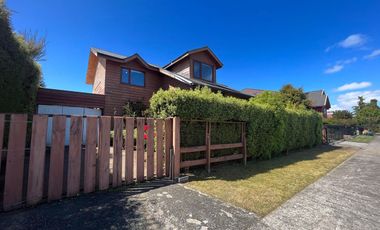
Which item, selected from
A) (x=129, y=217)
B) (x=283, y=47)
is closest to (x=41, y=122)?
(x=129, y=217)

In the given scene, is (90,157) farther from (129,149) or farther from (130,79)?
(130,79)

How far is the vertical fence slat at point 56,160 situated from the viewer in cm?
347

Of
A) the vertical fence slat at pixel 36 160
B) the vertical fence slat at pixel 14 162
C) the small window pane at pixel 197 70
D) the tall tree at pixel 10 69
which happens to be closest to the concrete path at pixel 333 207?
the vertical fence slat at pixel 36 160

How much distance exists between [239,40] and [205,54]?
308 cm

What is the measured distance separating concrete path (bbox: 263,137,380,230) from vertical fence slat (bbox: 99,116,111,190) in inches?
134

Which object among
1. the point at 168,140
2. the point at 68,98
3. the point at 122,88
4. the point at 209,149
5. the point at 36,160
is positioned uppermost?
the point at 122,88

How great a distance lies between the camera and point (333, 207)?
3.62 meters

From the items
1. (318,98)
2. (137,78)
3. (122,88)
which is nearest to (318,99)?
(318,98)

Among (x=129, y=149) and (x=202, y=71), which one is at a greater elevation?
(x=202, y=71)

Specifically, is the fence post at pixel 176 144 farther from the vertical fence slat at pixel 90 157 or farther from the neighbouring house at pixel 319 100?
the neighbouring house at pixel 319 100

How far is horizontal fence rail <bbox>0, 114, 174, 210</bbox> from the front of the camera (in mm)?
3139

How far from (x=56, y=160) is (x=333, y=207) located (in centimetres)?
558

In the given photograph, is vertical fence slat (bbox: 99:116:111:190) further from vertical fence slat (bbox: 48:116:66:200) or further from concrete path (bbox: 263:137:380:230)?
concrete path (bbox: 263:137:380:230)

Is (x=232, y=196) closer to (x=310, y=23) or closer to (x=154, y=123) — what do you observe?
(x=154, y=123)
